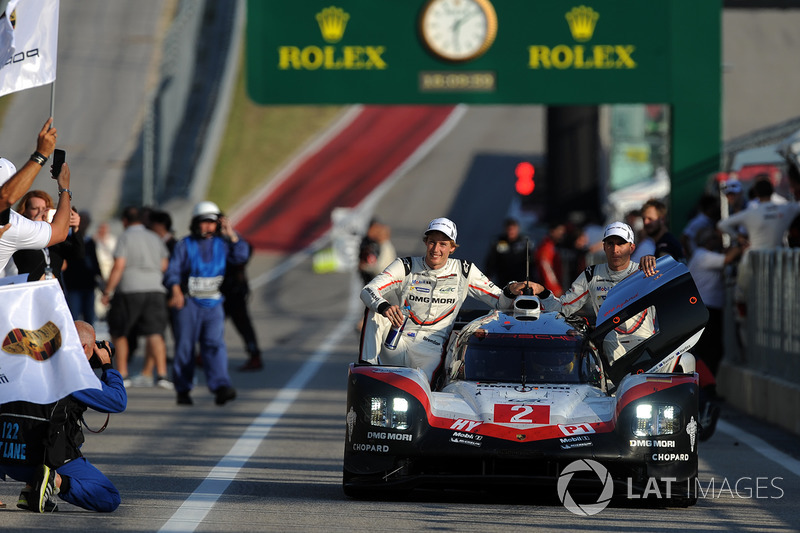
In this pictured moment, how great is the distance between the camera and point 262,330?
84.4ft

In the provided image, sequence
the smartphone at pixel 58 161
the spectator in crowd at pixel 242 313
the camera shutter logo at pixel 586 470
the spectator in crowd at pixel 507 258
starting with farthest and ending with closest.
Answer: the spectator in crowd at pixel 507 258
the spectator in crowd at pixel 242 313
the smartphone at pixel 58 161
the camera shutter logo at pixel 586 470

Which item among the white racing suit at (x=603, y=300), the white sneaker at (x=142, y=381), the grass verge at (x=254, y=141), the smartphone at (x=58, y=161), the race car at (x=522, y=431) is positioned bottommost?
the white sneaker at (x=142, y=381)

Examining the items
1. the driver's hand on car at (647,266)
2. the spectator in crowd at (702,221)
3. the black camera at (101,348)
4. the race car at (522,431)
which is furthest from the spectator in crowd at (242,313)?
the black camera at (101,348)

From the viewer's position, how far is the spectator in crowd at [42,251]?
34.5ft

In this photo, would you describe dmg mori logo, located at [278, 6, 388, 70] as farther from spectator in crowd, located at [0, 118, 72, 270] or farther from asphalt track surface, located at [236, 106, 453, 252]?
asphalt track surface, located at [236, 106, 453, 252]

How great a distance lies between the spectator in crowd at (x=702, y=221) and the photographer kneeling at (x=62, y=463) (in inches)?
357

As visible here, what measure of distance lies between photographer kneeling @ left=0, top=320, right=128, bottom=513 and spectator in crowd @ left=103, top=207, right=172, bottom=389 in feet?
26.4

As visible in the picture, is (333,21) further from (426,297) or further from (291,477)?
(291,477)

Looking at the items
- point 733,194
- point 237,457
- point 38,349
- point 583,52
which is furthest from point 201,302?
point 583,52

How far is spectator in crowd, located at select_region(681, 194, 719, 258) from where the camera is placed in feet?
52.3

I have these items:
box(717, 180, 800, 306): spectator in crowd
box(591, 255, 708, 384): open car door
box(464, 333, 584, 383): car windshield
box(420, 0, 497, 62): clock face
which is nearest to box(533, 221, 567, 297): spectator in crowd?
box(420, 0, 497, 62): clock face

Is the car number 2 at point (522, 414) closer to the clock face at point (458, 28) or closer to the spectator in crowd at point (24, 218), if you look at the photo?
the spectator in crowd at point (24, 218)

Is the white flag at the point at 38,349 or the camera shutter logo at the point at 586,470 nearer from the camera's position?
the white flag at the point at 38,349

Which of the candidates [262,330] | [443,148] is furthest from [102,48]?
[262,330]
